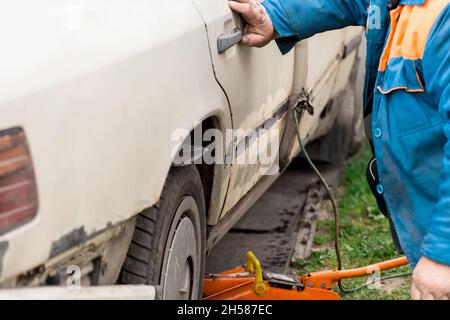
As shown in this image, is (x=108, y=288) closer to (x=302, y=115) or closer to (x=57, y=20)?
(x=57, y=20)

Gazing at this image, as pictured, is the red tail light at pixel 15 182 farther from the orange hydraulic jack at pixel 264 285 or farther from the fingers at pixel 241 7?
the orange hydraulic jack at pixel 264 285

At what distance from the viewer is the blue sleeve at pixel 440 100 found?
2434mm

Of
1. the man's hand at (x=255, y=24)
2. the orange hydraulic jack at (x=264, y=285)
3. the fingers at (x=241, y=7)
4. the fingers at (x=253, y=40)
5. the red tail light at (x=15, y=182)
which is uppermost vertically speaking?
the fingers at (x=241, y=7)

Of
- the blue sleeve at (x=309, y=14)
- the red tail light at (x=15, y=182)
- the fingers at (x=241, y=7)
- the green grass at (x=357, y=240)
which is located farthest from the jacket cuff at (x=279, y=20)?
the red tail light at (x=15, y=182)

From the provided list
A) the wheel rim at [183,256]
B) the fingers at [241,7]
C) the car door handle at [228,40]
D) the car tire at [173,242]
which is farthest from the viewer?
the fingers at [241,7]

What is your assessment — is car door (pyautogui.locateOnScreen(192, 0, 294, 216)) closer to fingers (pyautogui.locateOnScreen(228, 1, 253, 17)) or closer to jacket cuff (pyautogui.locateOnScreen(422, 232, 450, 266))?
fingers (pyautogui.locateOnScreen(228, 1, 253, 17))

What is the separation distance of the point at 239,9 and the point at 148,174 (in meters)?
0.98

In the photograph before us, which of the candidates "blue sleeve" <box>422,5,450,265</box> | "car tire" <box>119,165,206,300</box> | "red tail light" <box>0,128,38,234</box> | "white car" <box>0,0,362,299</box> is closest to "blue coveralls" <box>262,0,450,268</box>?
"blue sleeve" <box>422,5,450,265</box>

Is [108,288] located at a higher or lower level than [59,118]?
lower

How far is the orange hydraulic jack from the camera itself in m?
3.38

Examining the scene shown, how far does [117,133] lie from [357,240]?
295 centimetres

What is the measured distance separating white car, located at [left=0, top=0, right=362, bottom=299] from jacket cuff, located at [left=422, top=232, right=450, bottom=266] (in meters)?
0.78
